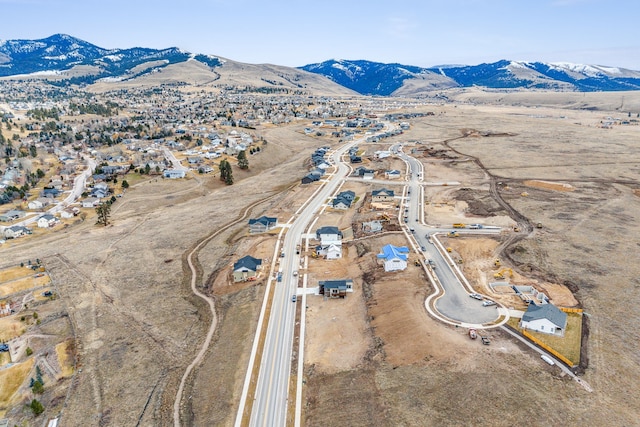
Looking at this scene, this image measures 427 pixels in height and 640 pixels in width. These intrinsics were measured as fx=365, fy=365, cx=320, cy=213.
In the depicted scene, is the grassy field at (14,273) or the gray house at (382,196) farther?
the gray house at (382,196)

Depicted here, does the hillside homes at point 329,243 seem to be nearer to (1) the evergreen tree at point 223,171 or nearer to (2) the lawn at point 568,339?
(2) the lawn at point 568,339

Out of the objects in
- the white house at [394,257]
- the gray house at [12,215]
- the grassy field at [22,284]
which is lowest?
the grassy field at [22,284]

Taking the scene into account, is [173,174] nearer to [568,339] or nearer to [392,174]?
[392,174]

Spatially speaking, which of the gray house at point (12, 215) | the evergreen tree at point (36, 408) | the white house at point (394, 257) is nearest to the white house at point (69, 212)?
the gray house at point (12, 215)

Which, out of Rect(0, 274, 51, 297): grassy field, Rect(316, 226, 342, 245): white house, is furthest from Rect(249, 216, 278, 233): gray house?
Rect(0, 274, 51, 297): grassy field

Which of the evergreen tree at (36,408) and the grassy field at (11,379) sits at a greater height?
the evergreen tree at (36,408)

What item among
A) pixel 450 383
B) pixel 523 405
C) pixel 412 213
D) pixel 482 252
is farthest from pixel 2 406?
pixel 412 213

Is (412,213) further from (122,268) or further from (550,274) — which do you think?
(122,268)
